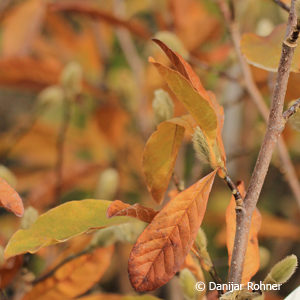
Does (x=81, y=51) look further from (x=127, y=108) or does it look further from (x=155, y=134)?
(x=155, y=134)

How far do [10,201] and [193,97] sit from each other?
0.46 feet

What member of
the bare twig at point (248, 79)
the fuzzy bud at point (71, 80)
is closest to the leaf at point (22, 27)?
the fuzzy bud at point (71, 80)

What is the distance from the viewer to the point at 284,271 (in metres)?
0.34

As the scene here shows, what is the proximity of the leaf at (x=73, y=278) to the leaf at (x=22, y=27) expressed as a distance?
0.46 meters

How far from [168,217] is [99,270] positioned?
0.52ft

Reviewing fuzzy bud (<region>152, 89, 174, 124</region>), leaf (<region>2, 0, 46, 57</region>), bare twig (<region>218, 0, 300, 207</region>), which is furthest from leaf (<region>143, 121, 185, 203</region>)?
leaf (<region>2, 0, 46, 57</region>)

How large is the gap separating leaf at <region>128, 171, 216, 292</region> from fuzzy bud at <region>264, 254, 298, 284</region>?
0.24ft

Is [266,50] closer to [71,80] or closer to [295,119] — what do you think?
[295,119]

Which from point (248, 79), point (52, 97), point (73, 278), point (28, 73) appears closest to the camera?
point (73, 278)

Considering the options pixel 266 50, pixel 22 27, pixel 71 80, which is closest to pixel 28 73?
pixel 22 27

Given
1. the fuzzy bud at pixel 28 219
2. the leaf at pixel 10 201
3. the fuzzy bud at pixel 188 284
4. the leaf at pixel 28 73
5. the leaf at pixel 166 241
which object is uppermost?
the leaf at pixel 28 73

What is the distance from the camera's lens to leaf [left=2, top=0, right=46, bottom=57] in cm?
82

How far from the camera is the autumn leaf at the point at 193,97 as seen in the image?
1.04 feet

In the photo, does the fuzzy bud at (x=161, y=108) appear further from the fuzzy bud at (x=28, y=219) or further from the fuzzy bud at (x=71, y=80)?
the fuzzy bud at (x=71, y=80)
